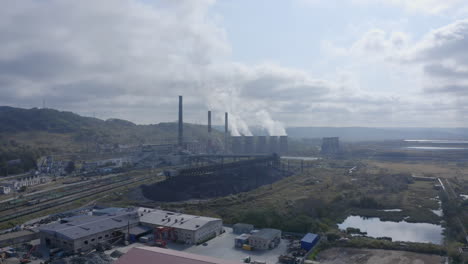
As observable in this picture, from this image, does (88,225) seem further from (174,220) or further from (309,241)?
(309,241)

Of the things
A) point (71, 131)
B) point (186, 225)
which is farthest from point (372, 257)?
point (71, 131)

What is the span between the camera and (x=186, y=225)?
10648mm

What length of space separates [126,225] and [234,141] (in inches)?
1135

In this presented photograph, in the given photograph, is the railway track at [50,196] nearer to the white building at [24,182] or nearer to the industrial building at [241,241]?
the white building at [24,182]

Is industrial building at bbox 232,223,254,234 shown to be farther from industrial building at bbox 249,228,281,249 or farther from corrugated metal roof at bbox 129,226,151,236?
corrugated metal roof at bbox 129,226,151,236

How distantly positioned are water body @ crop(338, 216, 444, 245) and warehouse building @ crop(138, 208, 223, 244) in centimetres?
520

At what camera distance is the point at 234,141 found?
39375 millimetres

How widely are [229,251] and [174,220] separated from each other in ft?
8.00

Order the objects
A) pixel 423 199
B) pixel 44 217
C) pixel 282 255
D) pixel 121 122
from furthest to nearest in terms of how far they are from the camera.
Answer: pixel 121 122, pixel 423 199, pixel 44 217, pixel 282 255

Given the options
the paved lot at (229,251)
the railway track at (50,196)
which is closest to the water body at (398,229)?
the paved lot at (229,251)

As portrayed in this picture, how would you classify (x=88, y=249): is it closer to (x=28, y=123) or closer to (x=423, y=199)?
(x=423, y=199)

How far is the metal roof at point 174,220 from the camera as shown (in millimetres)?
10605

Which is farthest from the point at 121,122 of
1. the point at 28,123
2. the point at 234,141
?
the point at 234,141

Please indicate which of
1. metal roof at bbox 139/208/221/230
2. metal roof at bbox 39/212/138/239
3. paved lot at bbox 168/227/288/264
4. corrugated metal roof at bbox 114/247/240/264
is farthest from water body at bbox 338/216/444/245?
metal roof at bbox 39/212/138/239
